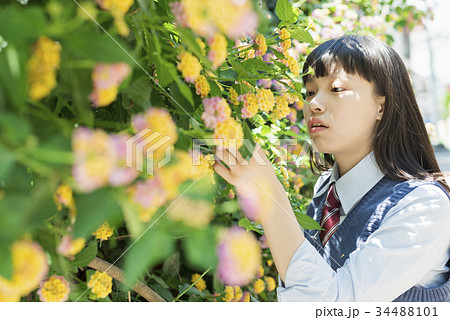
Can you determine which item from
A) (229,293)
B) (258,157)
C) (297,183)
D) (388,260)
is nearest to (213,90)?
(258,157)

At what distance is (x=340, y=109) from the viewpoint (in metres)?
0.88

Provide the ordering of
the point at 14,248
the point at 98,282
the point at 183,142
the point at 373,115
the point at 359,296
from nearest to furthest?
the point at 14,248, the point at 183,142, the point at 98,282, the point at 359,296, the point at 373,115

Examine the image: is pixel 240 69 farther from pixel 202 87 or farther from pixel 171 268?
pixel 171 268

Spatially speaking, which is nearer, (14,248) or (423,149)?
(14,248)

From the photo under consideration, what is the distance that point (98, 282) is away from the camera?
0.62 m

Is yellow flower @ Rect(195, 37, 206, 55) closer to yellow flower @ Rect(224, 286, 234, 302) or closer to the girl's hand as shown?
the girl's hand

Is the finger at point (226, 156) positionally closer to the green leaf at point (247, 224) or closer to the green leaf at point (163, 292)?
the green leaf at point (247, 224)

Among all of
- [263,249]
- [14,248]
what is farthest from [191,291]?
[14,248]

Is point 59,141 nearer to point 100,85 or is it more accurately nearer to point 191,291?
point 100,85

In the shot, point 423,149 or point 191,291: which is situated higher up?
point 423,149

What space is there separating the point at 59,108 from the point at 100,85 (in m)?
0.07

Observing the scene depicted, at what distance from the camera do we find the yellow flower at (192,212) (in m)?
0.32

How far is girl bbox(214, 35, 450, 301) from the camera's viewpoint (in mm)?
789

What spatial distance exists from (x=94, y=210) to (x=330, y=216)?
2.63ft
